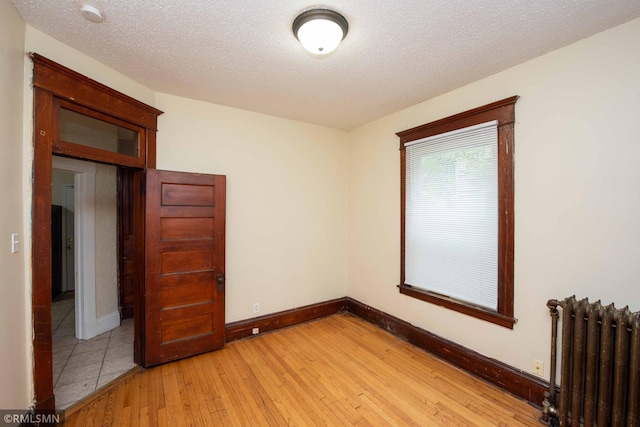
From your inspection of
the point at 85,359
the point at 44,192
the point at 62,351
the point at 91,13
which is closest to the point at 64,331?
the point at 62,351

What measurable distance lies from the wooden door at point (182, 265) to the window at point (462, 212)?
2.26 metres

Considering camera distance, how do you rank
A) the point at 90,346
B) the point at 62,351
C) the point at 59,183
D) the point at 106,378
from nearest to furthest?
the point at 106,378 < the point at 62,351 < the point at 90,346 < the point at 59,183

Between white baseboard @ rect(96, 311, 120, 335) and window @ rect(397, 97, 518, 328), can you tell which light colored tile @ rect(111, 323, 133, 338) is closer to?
white baseboard @ rect(96, 311, 120, 335)

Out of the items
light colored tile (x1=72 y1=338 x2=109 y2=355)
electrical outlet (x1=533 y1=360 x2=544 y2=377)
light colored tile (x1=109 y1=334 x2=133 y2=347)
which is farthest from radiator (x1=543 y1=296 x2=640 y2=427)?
light colored tile (x1=72 y1=338 x2=109 y2=355)

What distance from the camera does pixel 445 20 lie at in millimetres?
1749

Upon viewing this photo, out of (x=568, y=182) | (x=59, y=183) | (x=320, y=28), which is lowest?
(x=568, y=182)

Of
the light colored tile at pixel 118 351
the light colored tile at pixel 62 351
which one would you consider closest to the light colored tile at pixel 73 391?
the light colored tile at pixel 118 351

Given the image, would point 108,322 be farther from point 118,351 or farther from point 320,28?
point 320,28

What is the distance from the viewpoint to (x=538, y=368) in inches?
85.5

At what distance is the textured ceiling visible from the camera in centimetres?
164

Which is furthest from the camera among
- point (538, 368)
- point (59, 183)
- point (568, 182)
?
point (59, 183)

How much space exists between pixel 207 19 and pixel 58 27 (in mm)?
1090

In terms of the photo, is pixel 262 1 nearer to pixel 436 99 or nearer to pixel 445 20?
pixel 445 20

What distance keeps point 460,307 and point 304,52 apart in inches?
110
